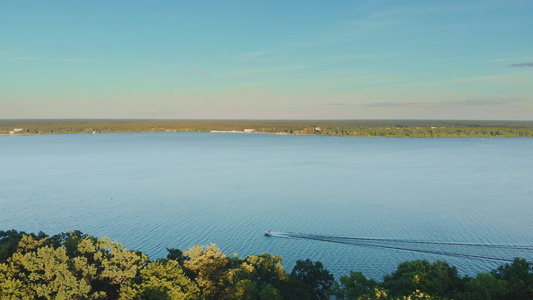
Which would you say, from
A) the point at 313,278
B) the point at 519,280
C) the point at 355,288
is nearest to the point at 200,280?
the point at 313,278

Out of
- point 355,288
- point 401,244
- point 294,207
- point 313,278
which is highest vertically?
point 355,288

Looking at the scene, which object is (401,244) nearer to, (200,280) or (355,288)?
(355,288)

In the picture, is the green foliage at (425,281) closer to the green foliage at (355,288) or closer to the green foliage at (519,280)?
the green foliage at (355,288)

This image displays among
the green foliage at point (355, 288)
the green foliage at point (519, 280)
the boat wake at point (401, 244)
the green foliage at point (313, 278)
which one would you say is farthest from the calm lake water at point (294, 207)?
the green foliage at point (355, 288)

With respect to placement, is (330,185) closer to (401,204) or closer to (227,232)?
(401,204)

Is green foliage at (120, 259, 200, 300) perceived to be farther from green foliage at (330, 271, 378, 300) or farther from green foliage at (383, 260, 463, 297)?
green foliage at (383, 260, 463, 297)
